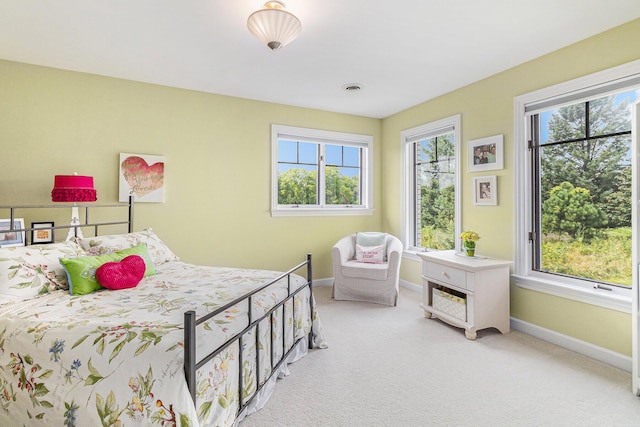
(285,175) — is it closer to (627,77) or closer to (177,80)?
(177,80)

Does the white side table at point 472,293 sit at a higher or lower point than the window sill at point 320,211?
lower

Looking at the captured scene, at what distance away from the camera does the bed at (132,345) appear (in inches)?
50.4

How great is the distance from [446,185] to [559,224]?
143 centimetres

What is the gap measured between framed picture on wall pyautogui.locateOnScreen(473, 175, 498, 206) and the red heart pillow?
10.9 feet

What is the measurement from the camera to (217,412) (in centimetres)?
143

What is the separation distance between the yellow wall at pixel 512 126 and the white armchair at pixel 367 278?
0.76 metres

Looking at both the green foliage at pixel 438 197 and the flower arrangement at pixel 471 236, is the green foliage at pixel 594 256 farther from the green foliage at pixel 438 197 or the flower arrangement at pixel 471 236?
the green foliage at pixel 438 197

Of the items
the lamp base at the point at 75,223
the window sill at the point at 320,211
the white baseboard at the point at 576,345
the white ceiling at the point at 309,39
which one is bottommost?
the white baseboard at the point at 576,345

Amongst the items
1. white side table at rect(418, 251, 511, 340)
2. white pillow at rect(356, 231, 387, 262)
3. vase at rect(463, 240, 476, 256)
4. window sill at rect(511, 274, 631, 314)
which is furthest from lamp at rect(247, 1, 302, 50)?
window sill at rect(511, 274, 631, 314)

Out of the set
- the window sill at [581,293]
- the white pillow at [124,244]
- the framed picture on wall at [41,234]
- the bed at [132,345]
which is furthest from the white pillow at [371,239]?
the framed picture on wall at [41,234]

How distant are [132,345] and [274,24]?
2024 mm

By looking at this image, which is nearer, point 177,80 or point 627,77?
point 627,77

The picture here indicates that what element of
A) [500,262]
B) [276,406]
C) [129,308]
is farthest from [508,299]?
[129,308]

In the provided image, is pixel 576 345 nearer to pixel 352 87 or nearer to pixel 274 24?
pixel 352 87
